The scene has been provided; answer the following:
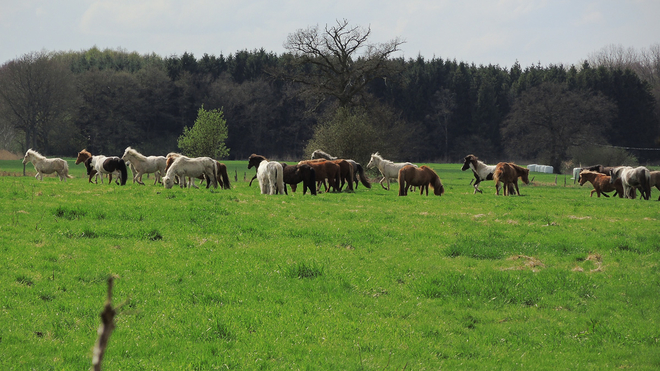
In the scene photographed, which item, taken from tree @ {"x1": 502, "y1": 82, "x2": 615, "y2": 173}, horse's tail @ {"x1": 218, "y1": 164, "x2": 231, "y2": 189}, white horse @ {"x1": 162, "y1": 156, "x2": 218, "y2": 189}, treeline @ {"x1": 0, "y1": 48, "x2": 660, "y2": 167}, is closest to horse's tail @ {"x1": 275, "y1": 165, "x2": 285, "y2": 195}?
white horse @ {"x1": 162, "y1": 156, "x2": 218, "y2": 189}

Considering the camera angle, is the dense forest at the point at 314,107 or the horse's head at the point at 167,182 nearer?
the horse's head at the point at 167,182

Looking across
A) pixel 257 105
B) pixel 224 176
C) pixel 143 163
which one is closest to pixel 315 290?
pixel 224 176

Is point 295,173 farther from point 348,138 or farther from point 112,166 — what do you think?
point 348,138

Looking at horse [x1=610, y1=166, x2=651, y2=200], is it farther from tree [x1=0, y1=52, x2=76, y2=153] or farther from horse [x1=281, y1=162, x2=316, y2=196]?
tree [x1=0, y1=52, x2=76, y2=153]

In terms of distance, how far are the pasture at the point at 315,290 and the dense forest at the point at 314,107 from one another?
36147mm

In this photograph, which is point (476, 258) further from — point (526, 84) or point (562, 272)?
point (526, 84)

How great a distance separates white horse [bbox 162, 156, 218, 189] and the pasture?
8615 millimetres

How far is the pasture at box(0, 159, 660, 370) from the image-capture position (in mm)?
6875

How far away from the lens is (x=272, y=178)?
2567cm

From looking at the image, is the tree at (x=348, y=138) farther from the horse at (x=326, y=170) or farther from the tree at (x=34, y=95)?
the tree at (x=34, y=95)

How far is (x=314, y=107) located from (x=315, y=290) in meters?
53.8

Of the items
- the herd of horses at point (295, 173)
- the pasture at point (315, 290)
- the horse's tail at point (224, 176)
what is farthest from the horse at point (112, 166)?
the pasture at point (315, 290)

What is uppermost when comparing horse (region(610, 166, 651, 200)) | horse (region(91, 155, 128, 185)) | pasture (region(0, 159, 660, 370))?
horse (region(91, 155, 128, 185))

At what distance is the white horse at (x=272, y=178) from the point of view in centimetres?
2559
